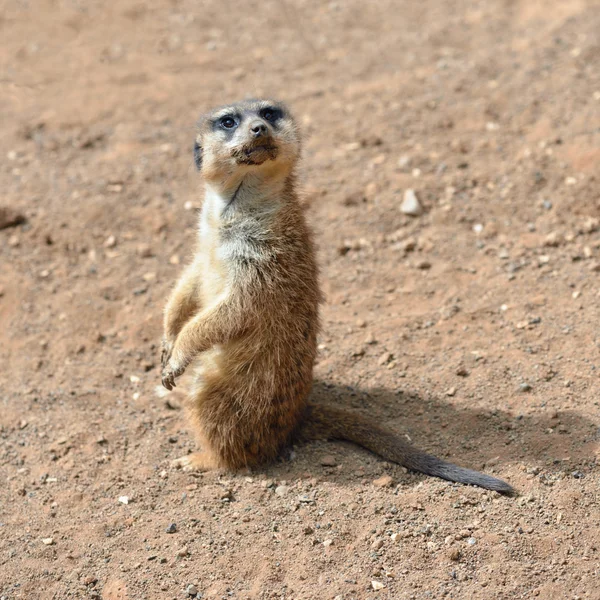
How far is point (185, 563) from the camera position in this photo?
316cm

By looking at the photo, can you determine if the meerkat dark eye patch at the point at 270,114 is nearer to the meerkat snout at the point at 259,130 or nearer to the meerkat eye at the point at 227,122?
the meerkat eye at the point at 227,122

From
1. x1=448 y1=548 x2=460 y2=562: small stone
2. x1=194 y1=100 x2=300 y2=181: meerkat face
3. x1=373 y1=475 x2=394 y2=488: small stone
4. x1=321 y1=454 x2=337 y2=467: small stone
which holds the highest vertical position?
x1=194 y1=100 x2=300 y2=181: meerkat face

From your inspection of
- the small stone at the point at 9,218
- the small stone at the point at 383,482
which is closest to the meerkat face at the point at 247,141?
the small stone at the point at 383,482

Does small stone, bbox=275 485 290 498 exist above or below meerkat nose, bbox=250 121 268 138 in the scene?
below

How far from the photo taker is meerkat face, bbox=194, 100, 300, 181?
11.2 ft

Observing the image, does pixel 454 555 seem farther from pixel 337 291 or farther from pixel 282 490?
pixel 337 291

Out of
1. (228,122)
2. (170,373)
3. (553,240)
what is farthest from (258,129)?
(553,240)

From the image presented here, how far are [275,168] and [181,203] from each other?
6.78 ft

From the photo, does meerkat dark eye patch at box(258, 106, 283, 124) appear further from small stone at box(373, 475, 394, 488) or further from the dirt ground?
small stone at box(373, 475, 394, 488)

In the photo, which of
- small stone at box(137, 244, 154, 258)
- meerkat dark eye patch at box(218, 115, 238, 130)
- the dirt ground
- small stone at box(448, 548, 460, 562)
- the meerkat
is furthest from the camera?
small stone at box(137, 244, 154, 258)

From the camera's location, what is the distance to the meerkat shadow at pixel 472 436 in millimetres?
3436

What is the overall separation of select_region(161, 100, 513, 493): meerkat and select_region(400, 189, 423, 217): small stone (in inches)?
61.4

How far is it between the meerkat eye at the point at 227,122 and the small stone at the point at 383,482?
5.17 ft

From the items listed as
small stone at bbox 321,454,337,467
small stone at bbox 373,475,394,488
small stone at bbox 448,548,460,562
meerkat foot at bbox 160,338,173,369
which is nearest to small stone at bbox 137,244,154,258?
meerkat foot at bbox 160,338,173,369
